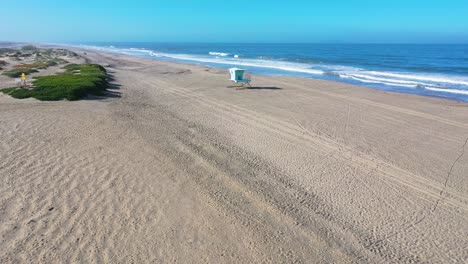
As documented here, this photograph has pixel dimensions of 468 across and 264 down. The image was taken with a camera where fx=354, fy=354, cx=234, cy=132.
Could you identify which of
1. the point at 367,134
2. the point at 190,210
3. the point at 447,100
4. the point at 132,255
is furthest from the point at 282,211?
the point at 447,100

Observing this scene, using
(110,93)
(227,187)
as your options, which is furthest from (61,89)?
(227,187)

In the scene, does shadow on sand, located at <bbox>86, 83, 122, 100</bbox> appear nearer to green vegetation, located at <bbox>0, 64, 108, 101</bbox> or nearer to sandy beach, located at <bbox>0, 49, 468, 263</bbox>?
green vegetation, located at <bbox>0, 64, 108, 101</bbox>

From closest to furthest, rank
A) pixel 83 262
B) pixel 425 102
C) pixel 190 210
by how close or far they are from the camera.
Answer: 1. pixel 83 262
2. pixel 190 210
3. pixel 425 102

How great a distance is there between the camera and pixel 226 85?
22.5 metres

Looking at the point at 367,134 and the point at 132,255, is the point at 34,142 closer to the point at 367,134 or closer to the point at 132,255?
the point at 132,255

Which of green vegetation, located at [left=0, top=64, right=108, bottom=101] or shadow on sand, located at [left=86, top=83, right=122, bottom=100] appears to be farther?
shadow on sand, located at [left=86, top=83, right=122, bottom=100]

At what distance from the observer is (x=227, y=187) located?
7.46 m

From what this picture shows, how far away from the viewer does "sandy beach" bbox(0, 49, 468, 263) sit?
→ 17.8ft

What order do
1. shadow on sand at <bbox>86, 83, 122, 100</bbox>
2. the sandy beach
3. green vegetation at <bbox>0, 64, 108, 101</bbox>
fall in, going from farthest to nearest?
1. shadow on sand at <bbox>86, 83, 122, 100</bbox>
2. green vegetation at <bbox>0, 64, 108, 101</bbox>
3. the sandy beach

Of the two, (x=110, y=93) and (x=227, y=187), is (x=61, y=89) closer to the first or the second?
(x=110, y=93)

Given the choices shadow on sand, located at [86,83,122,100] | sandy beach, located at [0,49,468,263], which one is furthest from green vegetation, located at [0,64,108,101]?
sandy beach, located at [0,49,468,263]

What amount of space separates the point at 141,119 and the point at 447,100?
631 inches

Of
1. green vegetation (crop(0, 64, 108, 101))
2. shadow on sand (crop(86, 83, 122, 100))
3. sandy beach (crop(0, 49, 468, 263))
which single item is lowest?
sandy beach (crop(0, 49, 468, 263))

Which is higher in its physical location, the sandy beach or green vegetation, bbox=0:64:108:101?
green vegetation, bbox=0:64:108:101
